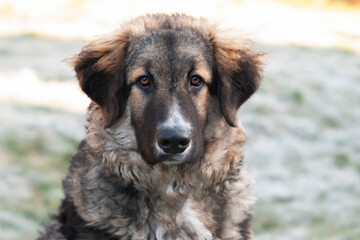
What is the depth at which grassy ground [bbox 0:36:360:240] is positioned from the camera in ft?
32.0

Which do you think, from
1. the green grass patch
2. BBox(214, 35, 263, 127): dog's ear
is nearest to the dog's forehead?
BBox(214, 35, 263, 127): dog's ear

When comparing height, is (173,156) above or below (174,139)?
below

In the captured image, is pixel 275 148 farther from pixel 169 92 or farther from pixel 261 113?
pixel 169 92

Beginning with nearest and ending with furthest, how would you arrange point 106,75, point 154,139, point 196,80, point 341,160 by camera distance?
point 154,139
point 196,80
point 106,75
point 341,160

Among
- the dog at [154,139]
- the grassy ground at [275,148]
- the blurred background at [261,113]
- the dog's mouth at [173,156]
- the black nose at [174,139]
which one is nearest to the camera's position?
the black nose at [174,139]

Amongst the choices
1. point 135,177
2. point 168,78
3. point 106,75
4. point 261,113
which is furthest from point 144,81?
point 261,113

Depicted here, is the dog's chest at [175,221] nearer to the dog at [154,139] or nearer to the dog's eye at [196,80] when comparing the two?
the dog at [154,139]

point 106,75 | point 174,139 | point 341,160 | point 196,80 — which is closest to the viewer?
point 174,139

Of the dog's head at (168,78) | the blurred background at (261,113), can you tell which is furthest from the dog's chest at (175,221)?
the blurred background at (261,113)

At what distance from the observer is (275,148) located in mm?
13094

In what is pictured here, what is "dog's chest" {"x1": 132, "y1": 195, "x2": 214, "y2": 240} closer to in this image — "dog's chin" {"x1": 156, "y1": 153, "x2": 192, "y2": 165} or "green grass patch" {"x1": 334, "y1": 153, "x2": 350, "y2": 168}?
"dog's chin" {"x1": 156, "y1": 153, "x2": 192, "y2": 165}

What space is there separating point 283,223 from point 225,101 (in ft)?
16.0

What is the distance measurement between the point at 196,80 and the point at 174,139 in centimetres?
62

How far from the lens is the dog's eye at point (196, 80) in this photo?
18.0ft
